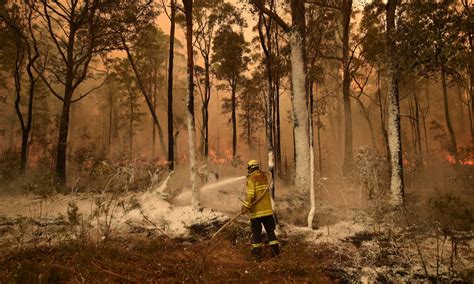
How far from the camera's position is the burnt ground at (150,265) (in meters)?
4.77

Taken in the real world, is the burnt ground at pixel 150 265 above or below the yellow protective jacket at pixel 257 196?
below

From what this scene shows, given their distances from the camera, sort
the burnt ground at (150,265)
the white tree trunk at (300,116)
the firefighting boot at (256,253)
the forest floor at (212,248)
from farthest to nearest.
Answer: the white tree trunk at (300,116)
the firefighting boot at (256,253)
the forest floor at (212,248)
the burnt ground at (150,265)

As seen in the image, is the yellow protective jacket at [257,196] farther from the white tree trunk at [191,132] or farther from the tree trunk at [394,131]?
the tree trunk at [394,131]

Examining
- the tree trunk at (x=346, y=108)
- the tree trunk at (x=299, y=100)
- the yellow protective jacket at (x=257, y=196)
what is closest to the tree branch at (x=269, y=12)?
the tree trunk at (x=299, y=100)

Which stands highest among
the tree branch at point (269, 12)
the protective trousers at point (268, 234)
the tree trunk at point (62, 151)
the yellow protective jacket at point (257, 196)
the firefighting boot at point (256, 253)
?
the tree branch at point (269, 12)

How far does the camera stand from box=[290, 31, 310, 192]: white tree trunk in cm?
1032

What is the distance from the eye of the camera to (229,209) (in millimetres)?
9594

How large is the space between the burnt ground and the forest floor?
18mm

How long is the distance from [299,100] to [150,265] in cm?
766

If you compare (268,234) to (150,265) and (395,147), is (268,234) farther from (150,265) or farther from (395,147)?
(395,147)

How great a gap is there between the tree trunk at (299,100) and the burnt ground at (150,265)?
158 inches

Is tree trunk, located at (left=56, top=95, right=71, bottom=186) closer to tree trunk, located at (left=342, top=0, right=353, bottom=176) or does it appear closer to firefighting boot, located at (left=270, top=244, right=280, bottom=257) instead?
firefighting boot, located at (left=270, top=244, right=280, bottom=257)

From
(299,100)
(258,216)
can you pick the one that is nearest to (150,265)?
(258,216)

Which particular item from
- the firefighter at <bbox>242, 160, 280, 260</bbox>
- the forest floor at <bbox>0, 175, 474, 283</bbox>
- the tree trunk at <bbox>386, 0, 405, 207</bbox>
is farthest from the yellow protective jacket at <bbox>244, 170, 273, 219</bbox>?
the tree trunk at <bbox>386, 0, 405, 207</bbox>
